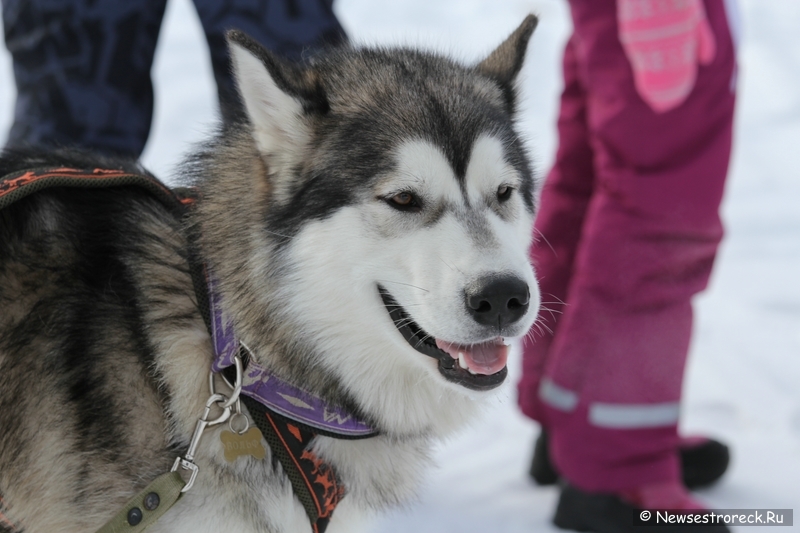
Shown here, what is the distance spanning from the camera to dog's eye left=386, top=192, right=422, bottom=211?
5.19ft

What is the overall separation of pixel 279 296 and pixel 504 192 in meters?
0.55

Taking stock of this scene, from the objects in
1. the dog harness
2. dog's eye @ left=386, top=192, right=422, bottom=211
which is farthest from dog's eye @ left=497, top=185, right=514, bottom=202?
the dog harness

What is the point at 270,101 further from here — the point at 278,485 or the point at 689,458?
the point at 689,458

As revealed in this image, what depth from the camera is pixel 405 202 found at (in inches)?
62.6

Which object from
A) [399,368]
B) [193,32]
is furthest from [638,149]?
[193,32]

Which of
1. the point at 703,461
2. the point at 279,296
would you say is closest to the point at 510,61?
the point at 279,296

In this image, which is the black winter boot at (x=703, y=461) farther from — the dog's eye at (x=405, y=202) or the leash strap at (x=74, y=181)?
the leash strap at (x=74, y=181)

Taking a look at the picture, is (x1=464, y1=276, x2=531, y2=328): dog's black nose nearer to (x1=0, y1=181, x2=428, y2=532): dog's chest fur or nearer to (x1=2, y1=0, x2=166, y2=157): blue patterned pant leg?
(x1=0, y1=181, x2=428, y2=532): dog's chest fur

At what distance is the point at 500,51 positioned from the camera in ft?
6.52

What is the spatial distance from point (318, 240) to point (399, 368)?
0.34 metres

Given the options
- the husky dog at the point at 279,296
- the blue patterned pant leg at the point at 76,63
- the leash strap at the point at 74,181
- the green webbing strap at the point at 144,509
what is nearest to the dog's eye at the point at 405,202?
the husky dog at the point at 279,296

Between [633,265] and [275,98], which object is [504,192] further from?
[633,265]

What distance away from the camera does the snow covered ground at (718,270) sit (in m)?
2.54

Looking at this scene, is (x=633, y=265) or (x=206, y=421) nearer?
(x=206, y=421)
